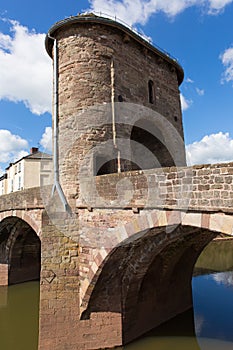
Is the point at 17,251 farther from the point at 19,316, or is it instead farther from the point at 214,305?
the point at 214,305

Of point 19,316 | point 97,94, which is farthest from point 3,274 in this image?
point 97,94

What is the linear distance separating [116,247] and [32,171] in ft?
64.1

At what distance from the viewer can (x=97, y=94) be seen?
8.23m

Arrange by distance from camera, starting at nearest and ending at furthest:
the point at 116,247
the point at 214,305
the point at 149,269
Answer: the point at 116,247, the point at 149,269, the point at 214,305

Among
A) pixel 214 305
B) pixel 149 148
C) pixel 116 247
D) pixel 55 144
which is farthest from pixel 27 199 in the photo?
pixel 214 305

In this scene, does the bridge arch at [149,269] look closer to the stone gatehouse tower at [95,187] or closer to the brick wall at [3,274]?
the stone gatehouse tower at [95,187]

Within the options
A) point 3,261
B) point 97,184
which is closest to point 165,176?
point 97,184

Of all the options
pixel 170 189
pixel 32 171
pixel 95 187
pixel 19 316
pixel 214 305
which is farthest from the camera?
pixel 32 171

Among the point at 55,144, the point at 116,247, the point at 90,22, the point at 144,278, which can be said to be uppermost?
the point at 90,22

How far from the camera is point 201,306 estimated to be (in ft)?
32.9

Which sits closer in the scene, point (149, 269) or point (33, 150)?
point (149, 269)

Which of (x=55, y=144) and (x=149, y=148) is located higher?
(x=149, y=148)

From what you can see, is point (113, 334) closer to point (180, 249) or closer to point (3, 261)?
point (180, 249)

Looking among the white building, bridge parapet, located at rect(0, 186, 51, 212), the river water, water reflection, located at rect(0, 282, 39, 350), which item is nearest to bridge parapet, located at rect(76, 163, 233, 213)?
bridge parapet, located at rect(0, 186, 51, 212)
